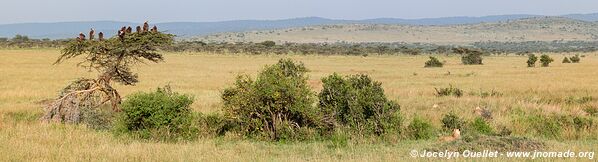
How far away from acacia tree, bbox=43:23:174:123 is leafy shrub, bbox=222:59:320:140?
3.91 meters

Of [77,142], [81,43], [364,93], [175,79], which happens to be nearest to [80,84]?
[81,43]

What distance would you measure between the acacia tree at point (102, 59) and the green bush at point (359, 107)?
510 cm

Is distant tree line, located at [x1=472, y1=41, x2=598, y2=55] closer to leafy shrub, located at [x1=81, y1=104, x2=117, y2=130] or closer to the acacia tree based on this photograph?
the acacia tree

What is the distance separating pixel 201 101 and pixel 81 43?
21.7 ft

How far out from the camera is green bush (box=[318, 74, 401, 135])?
13.9 m

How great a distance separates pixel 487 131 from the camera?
14594 millimetres

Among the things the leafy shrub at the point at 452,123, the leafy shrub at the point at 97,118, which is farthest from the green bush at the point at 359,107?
the leafy shrub at the point at 97,118

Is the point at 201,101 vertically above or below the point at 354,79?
below

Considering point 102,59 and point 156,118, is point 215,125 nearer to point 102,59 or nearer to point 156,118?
point 156,118

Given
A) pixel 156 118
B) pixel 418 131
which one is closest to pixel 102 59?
pixel 156 118

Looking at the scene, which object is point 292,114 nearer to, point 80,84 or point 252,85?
point 252,85

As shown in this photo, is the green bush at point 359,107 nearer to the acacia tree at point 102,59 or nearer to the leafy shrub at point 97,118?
the acacia tree at point 102,59

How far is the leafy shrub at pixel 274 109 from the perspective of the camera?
541 inches

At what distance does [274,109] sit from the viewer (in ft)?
46.1
